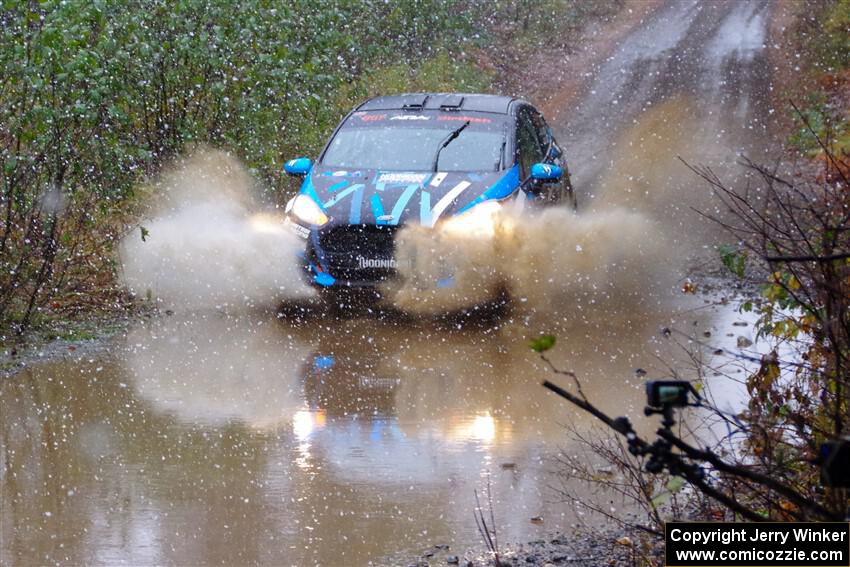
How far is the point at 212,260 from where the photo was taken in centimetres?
1141

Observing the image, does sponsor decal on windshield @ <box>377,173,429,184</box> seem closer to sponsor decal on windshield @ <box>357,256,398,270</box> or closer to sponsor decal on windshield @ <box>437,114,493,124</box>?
sponsor decal on windshield @ <box>357,256,398,270</box>

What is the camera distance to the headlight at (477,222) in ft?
33.3

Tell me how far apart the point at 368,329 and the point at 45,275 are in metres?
2.67

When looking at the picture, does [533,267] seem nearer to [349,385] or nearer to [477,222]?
[477,222]

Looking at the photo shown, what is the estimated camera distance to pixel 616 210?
15.6 m

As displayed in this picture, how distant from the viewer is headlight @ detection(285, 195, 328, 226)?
10258 millimetres

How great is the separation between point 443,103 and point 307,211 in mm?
2366

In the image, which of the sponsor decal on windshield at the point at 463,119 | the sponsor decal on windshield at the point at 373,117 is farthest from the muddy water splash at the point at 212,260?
the sponsor decal on windshield at the point at 463,119

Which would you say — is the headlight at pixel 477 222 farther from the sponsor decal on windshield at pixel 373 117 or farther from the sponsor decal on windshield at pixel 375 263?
the sponsor decal on windshield at pixel 373 117

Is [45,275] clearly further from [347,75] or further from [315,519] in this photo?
[347,75]

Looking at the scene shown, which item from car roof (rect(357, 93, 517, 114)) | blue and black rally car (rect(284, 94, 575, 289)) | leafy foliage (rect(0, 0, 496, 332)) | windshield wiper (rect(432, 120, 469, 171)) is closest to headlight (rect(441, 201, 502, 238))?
blue and black rally car (rect(284, 94, 575, 289))

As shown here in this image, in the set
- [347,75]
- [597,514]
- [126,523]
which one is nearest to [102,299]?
[126,523]

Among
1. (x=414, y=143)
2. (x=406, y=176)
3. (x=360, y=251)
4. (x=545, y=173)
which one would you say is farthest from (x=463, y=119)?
(x=360, y=251)

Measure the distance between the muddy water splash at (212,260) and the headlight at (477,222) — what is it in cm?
134
